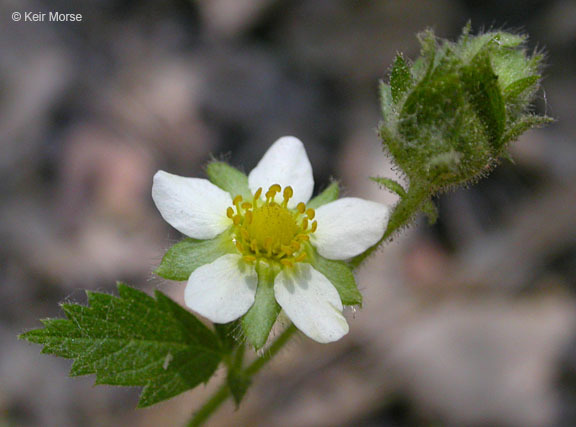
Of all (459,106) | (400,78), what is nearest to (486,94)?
(459,106)

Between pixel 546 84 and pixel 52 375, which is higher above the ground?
pixel 546 84

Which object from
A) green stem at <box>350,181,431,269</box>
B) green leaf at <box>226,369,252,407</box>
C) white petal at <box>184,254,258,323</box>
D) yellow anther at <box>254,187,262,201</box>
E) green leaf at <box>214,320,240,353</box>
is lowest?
green leaf at <box>226,369,252,407</box>

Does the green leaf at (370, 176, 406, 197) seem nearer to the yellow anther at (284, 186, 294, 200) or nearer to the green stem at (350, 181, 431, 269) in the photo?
the green stem at (350, 181, 431, 269)

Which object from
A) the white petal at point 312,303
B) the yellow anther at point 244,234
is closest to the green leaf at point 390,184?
the white petal at point 312,303

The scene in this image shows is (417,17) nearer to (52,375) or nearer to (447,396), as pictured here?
(447,396)

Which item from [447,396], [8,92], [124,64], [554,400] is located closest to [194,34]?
[124,64]

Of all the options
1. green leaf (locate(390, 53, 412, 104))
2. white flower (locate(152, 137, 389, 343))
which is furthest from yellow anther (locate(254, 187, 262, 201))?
green leaf (locate(390, 53, 412, 104))

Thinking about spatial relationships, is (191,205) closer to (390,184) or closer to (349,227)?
(349,227)
